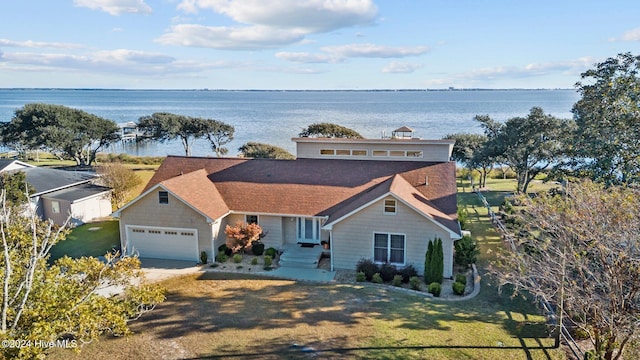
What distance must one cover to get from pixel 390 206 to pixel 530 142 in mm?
20639

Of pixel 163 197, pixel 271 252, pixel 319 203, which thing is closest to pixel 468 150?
pixel 319 203

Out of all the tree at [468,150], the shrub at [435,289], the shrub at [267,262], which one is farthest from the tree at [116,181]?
the tree at [468,150]

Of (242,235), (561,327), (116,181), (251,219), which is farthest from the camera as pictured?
(116,181)

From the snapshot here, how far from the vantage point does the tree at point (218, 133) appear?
65500 millimetres

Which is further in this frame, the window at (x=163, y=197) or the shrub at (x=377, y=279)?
the window at (x=163, y=197)

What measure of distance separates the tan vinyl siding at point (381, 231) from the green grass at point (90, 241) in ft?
44.9

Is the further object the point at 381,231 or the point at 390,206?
the point at 381,231

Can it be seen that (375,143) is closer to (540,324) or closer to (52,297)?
(540,324)

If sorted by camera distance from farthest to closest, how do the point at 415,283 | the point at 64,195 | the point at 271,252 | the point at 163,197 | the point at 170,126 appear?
the point at 170,126 < the point at 64,195 < the point at 271,252 < the point at 163,197 < the point at 415,283

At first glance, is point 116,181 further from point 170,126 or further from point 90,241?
point 170,126

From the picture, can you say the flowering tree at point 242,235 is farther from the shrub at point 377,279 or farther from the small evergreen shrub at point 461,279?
the small evergreen shrub at point 461,279

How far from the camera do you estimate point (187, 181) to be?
25.2 m

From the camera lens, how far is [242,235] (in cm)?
2297

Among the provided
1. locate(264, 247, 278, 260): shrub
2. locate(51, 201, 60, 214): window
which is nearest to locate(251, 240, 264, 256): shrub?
locate(264, 247, 278, 260): shrub
